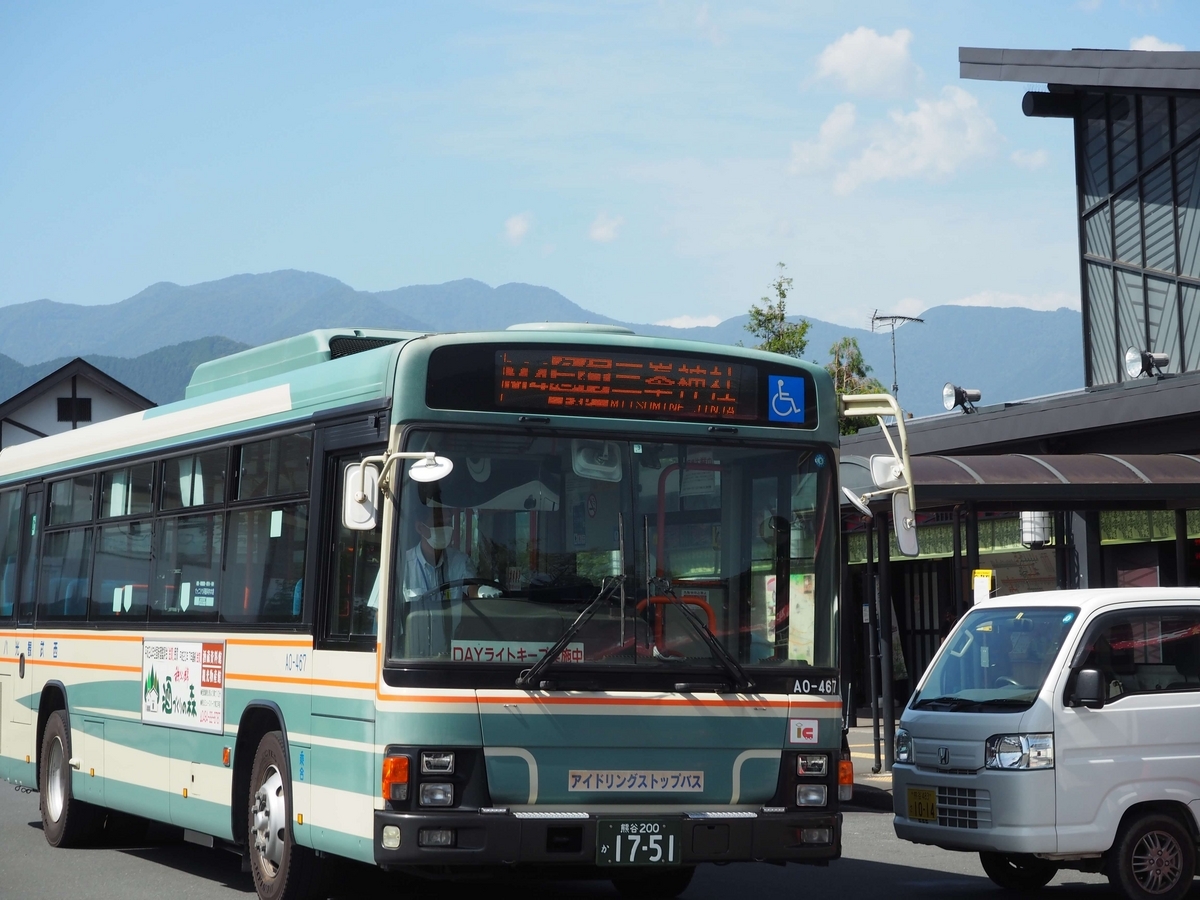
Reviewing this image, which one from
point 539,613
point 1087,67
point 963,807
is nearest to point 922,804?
point 963,807

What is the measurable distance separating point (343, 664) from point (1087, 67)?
19827 mm

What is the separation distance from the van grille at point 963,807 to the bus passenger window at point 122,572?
218 inches

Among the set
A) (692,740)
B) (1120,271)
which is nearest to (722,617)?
(692,740)

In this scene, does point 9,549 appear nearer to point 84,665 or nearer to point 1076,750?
point 84,665

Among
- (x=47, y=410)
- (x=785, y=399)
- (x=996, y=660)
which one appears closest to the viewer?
(x=785, y=399)

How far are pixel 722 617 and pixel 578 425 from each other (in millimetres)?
1220

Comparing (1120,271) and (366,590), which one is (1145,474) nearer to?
(1120,271)

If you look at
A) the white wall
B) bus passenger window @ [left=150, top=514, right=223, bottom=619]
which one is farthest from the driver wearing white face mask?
the white wall

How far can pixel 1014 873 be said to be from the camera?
10.7 metres

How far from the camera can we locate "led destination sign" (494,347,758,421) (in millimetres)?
8367

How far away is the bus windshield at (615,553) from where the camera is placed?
26.0ft

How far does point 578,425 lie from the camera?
27.3 ft

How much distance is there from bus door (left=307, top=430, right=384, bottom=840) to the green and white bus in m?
0.02

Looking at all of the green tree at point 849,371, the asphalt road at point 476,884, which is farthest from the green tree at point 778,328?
the asphalt road at point 476,884
